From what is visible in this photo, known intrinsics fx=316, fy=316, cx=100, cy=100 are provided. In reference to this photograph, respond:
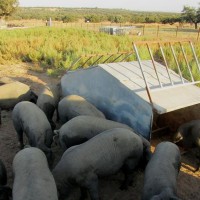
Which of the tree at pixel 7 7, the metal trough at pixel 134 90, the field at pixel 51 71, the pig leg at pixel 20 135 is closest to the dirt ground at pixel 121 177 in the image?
the field at pixel 51 71

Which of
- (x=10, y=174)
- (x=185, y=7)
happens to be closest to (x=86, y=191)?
(x=10, y=174)

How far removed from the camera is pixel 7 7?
35000 mm

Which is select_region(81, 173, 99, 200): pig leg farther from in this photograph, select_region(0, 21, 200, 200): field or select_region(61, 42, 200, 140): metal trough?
select_region(61, 42, 200, 140): metal trough

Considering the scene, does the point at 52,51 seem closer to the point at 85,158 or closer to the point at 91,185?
the point at 85,158

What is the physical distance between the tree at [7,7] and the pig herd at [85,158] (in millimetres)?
31694

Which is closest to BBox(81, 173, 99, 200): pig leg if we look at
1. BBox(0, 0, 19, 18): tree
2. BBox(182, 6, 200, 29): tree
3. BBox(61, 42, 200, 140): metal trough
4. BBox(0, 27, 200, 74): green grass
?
BBox(61, 42, 200, 140): metal trough

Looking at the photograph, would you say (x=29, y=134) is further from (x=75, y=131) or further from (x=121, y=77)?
(x=121, y=77)

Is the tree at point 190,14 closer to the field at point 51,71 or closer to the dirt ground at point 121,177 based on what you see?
the field at point 51,71

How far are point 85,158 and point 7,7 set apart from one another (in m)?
34.1

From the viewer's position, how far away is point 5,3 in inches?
1363

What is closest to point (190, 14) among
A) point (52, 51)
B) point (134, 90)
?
point (52, 51)

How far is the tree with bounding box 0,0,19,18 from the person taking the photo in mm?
34625

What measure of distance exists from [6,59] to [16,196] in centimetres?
1091

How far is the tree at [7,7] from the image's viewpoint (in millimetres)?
34625
